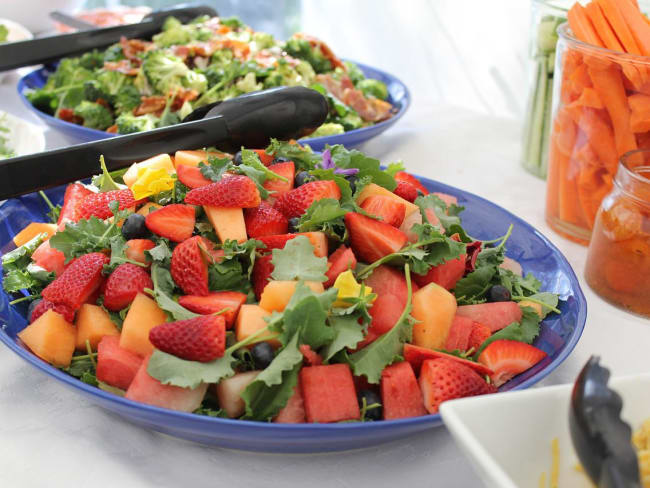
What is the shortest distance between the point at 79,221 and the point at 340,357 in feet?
1.39

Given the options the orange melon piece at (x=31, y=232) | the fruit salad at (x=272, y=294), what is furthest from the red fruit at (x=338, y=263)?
the orange melon piece at (x=31, y=232)

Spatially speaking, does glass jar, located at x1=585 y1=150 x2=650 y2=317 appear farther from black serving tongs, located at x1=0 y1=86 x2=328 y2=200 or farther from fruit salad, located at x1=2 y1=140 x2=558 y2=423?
black serving tongs, located at x1=0 y1=86 x2=328 y2=200

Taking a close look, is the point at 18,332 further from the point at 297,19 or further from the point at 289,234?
the point at 297,19

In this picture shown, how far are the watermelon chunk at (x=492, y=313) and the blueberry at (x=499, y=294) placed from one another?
0.07 feet

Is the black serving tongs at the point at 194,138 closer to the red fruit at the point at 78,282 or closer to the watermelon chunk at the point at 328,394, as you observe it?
the red fruit at the point at 78,282

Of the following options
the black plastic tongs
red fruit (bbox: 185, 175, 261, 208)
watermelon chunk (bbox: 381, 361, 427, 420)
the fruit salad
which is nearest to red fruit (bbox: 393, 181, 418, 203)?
the fruit salad

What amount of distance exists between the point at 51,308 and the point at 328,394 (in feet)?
1.26

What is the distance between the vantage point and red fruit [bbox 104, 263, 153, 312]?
86 centimetres

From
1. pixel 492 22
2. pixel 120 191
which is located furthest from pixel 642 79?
pixel 492 22

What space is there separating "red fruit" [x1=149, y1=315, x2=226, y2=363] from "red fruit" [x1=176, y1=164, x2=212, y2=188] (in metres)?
0.26

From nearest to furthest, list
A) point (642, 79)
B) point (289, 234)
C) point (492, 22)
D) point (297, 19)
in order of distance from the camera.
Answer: point (289, 234) < point (642, 79) < point (492, 22) < point (297, 19)

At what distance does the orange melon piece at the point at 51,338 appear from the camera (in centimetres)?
83

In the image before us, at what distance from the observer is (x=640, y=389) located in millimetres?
690

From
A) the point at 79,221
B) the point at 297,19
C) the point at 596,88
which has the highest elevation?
the point at 596,88
